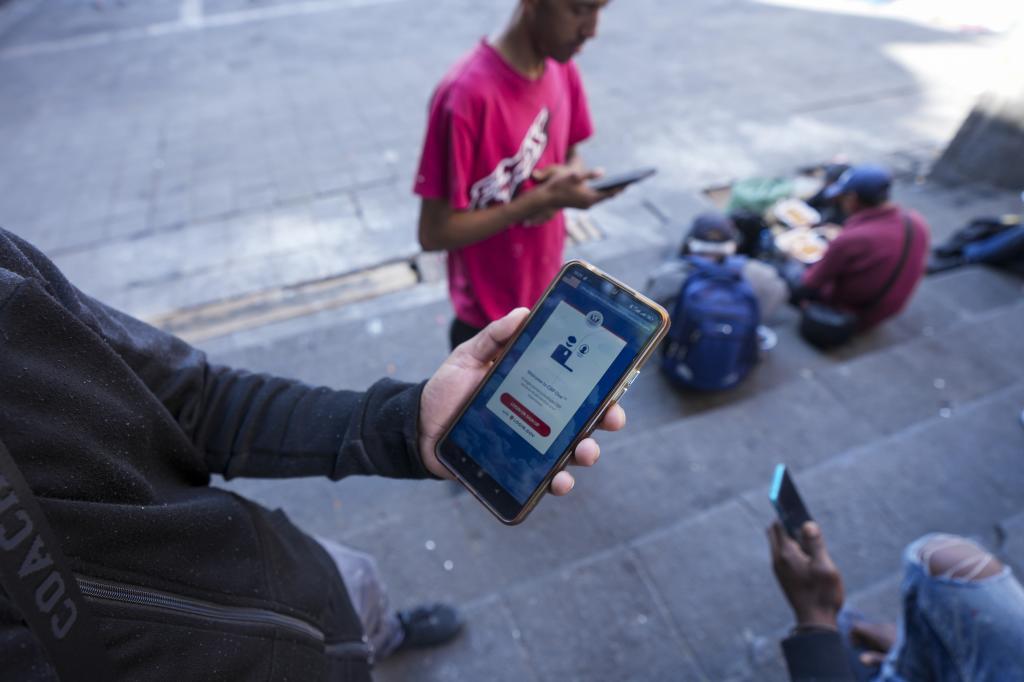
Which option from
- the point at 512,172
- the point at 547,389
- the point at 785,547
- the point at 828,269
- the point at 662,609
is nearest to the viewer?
the point at 547,389

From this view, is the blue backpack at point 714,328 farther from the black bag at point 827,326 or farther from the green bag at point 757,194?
the green bag at point 757,194

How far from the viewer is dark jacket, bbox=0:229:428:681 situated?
861 mm

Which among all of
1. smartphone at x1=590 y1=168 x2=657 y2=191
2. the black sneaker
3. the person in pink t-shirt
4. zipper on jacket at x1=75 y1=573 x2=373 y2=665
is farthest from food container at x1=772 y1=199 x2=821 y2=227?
zipper on jacket at x1=75 y1=573 x2=373 y2=665

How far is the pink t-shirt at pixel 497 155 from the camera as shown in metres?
1.93

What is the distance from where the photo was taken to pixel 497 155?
2.02 metres

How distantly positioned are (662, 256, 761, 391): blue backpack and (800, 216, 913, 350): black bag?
72cm

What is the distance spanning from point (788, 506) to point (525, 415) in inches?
45.6

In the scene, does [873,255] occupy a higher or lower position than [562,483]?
lower

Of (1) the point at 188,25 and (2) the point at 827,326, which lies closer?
(2) the point at 827,326

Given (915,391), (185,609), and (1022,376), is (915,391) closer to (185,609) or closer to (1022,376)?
(1022,376)

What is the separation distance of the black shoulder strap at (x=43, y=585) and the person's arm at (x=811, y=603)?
168 cm

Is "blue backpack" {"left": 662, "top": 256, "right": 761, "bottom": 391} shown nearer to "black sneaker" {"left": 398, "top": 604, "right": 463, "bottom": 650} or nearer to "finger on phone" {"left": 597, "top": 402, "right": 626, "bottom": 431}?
"black sneaker" {"left": 398, "top": 604, "right": 463, "bottom": 650}

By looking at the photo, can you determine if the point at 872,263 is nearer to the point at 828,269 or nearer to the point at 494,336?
the point at 828,269

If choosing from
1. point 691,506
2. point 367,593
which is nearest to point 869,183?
point 691,506
